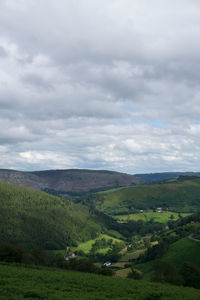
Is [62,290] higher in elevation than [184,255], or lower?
higher

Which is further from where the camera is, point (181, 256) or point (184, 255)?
point (184, 255)

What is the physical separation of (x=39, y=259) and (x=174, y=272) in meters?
68.4

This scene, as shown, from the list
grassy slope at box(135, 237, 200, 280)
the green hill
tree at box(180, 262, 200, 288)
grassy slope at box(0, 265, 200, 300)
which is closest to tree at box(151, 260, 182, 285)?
tree at box(180, 262, 200, 288)

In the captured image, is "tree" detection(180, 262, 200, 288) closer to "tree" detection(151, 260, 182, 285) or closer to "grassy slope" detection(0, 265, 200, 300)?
"tree" detection(151, 260, 182, 285)

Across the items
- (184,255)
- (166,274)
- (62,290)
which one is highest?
(62,290)

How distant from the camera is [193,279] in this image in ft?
337

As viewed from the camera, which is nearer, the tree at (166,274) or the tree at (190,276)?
the tree at (190,276)

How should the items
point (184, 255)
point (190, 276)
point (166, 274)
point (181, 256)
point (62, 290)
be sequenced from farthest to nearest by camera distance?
point (184, 255) → point (181, 256) → point (166, 274) → point (190, 276) → point (62, 290)

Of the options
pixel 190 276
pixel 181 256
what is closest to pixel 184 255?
pixel 181 256

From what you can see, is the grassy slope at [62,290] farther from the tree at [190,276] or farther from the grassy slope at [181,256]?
the grassy slope at [181,256]

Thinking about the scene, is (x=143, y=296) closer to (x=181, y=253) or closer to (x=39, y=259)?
(x=39, y=259)

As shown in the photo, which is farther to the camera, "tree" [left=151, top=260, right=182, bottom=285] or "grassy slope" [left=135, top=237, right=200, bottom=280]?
"grassy slope" [left=135, top=237, right=200, bottom=280]

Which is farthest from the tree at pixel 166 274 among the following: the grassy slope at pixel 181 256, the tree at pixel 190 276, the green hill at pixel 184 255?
the green hill at pixel 184 255

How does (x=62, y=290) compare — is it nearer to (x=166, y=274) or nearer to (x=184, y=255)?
(x=166, y=274)
